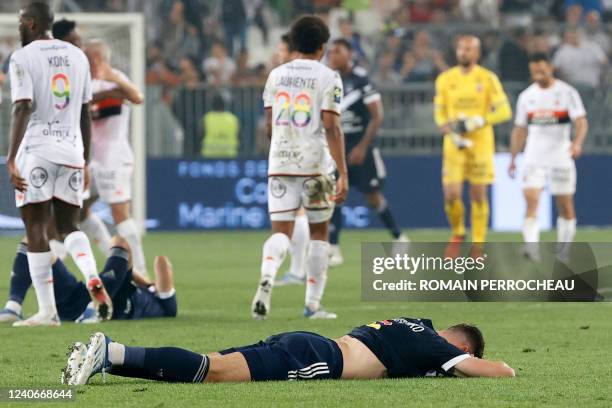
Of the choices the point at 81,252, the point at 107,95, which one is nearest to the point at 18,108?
the point at 81,252

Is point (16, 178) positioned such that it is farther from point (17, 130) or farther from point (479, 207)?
point (479, 207)

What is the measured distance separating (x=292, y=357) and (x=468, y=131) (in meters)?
10.2

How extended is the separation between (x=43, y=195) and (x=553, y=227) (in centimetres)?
1444

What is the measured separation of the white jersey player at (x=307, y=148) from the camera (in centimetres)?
1080

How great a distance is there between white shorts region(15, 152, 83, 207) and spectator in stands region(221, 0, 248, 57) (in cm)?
1488

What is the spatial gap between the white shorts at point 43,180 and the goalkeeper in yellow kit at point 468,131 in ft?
24.5

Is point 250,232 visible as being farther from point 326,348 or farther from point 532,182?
point 326,348

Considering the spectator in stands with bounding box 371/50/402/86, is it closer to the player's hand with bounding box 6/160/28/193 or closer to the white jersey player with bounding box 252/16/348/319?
the white jersey player with bounding box 252/16/348/319

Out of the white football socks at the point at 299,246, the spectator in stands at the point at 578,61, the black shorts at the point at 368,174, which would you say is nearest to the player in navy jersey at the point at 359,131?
the black shorts at the point at 368,174

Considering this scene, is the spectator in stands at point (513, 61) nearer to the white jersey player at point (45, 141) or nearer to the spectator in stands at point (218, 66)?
the spectator in stands at point (218, 66)

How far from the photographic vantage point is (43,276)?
10289mm

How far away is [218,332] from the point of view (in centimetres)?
1015

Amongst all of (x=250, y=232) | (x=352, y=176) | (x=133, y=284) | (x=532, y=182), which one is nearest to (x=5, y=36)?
(x=250, y=232)

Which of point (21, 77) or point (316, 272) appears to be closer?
point (21, 77)
